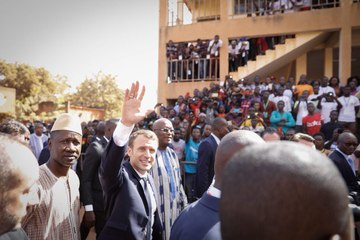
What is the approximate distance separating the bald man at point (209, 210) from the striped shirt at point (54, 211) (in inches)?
42.4

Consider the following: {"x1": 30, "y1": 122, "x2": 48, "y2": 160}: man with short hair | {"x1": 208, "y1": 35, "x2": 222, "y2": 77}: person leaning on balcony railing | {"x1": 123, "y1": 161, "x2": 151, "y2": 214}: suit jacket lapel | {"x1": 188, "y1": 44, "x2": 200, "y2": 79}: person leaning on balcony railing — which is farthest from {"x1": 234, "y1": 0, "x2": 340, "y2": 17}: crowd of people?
{"x1": 123, "y1": 161, "x2": 151, "y2": 214}: suit jacket lapel

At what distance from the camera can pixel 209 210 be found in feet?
5.34

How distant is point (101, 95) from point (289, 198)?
38.5 meters

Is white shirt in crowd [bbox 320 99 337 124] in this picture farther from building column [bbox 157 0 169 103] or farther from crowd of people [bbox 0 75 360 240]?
building column [bbox 157 0 169 103]

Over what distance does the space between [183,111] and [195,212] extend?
9229mm

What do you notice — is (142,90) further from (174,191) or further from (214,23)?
(214,23)

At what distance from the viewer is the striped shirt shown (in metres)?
2.31

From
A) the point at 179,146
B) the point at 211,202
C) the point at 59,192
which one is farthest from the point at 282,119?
the point at 211,202

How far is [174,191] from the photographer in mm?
3779

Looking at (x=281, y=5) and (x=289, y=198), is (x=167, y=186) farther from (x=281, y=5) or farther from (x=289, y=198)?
(x=281, y=5)

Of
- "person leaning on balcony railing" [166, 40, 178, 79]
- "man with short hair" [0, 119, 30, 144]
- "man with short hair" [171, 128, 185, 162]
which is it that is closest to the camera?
"man with short hair" [0, 119, 30, 144]

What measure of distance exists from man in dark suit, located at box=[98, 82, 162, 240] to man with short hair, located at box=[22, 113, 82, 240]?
300 mm

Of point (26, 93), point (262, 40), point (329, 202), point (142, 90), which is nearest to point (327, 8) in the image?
point (262, 40)

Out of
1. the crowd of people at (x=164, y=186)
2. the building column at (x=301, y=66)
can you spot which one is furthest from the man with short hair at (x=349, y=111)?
the building column at (x=301, y=66)
